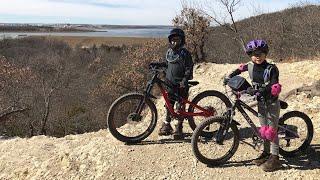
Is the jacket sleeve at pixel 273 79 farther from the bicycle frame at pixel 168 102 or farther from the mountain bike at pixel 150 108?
the bicycle frame at pixel 168 102

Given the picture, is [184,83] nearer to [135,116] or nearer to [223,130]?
[135,116]

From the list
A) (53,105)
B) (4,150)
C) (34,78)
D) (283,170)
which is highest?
(283,170)

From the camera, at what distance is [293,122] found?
635 centimetres

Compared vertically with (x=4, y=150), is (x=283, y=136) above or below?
above

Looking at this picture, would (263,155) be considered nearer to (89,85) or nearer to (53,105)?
(53,105)

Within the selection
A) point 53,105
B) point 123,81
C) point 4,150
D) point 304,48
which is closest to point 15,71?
point 53,105

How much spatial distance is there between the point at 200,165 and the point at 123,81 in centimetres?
2651

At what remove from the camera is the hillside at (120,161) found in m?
5.96

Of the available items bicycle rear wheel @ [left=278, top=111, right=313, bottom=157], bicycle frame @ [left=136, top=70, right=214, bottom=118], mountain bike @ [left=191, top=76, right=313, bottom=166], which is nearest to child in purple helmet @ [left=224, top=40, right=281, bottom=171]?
mountain bike @ [left=191, top=76, right=313, bottom=166]

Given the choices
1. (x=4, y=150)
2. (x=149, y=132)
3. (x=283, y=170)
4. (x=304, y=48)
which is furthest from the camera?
(x=304, y=48)

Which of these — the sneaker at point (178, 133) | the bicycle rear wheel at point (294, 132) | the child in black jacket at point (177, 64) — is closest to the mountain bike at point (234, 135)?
the bicycle rear wheel at point (294, 132)

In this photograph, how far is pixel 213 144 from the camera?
6.63m

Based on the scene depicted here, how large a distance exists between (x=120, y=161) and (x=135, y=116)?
30.8 inches

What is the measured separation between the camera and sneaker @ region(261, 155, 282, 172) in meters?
5.82
